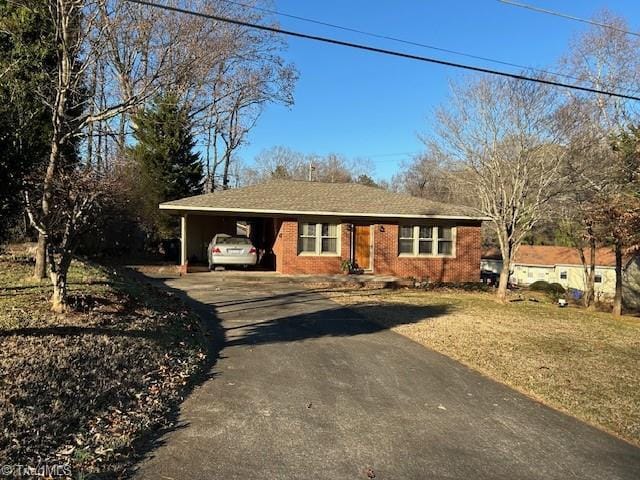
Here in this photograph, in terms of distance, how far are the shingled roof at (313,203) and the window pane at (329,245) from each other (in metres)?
1.21

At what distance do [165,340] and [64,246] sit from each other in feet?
6.81

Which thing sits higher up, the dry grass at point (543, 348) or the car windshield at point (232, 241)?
the car windshield at point (232, 241)

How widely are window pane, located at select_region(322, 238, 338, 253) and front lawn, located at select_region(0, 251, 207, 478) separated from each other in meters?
11.6

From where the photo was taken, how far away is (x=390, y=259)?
68.0 ft

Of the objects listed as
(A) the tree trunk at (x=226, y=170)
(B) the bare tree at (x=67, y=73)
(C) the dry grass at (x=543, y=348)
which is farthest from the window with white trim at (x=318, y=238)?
(A) the tree trunk at (x=226, y=170)

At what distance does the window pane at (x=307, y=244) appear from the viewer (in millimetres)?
20062

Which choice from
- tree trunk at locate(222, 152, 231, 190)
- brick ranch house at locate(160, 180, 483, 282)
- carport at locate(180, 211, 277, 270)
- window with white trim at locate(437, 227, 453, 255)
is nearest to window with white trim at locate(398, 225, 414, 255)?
brick ranch house at locate(160, 180, 483, 282)

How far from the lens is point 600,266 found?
40812 mm

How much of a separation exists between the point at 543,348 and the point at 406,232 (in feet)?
40.3

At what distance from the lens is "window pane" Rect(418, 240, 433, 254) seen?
21.3 meters

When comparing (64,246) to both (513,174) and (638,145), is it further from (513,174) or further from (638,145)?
(638,145)

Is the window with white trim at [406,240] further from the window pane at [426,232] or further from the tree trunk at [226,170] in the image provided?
the tree trunk at [226,170]

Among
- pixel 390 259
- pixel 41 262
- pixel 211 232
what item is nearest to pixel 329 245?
pixel 390 259

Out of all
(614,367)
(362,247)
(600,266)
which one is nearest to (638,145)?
(614,367)
